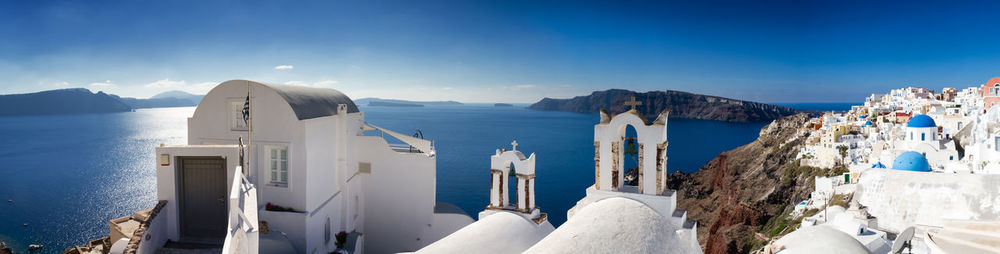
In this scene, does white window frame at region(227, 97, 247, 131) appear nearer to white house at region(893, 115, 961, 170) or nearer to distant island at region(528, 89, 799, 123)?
white house at region(893, 115, 961, 170)

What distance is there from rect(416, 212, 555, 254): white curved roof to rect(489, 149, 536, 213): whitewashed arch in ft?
1.69

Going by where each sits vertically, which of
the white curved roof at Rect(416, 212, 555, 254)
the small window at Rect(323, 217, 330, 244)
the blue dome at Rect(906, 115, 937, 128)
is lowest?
the small window at Rect(323, 217, 330, 244)

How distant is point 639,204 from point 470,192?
38.9 meters

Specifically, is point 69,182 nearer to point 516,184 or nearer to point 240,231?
point 240,231

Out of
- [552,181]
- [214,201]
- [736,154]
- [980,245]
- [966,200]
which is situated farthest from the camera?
[736,154]

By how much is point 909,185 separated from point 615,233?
28.8 metres

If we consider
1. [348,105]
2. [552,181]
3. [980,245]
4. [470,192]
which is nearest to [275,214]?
[348,105]

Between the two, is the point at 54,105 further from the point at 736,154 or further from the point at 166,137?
the point at 736,154

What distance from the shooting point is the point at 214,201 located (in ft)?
38.0

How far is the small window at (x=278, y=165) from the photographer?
11.9 m

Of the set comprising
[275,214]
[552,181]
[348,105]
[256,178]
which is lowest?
[552,181]

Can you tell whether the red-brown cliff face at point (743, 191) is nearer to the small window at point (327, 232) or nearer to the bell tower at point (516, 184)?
the bell tower at point (516, 184)

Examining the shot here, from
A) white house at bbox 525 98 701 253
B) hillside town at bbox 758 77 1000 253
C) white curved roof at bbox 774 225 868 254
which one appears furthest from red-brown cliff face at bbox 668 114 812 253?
white house at bbox 525 98 701 253

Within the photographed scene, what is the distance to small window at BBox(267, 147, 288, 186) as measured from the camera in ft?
39.1
